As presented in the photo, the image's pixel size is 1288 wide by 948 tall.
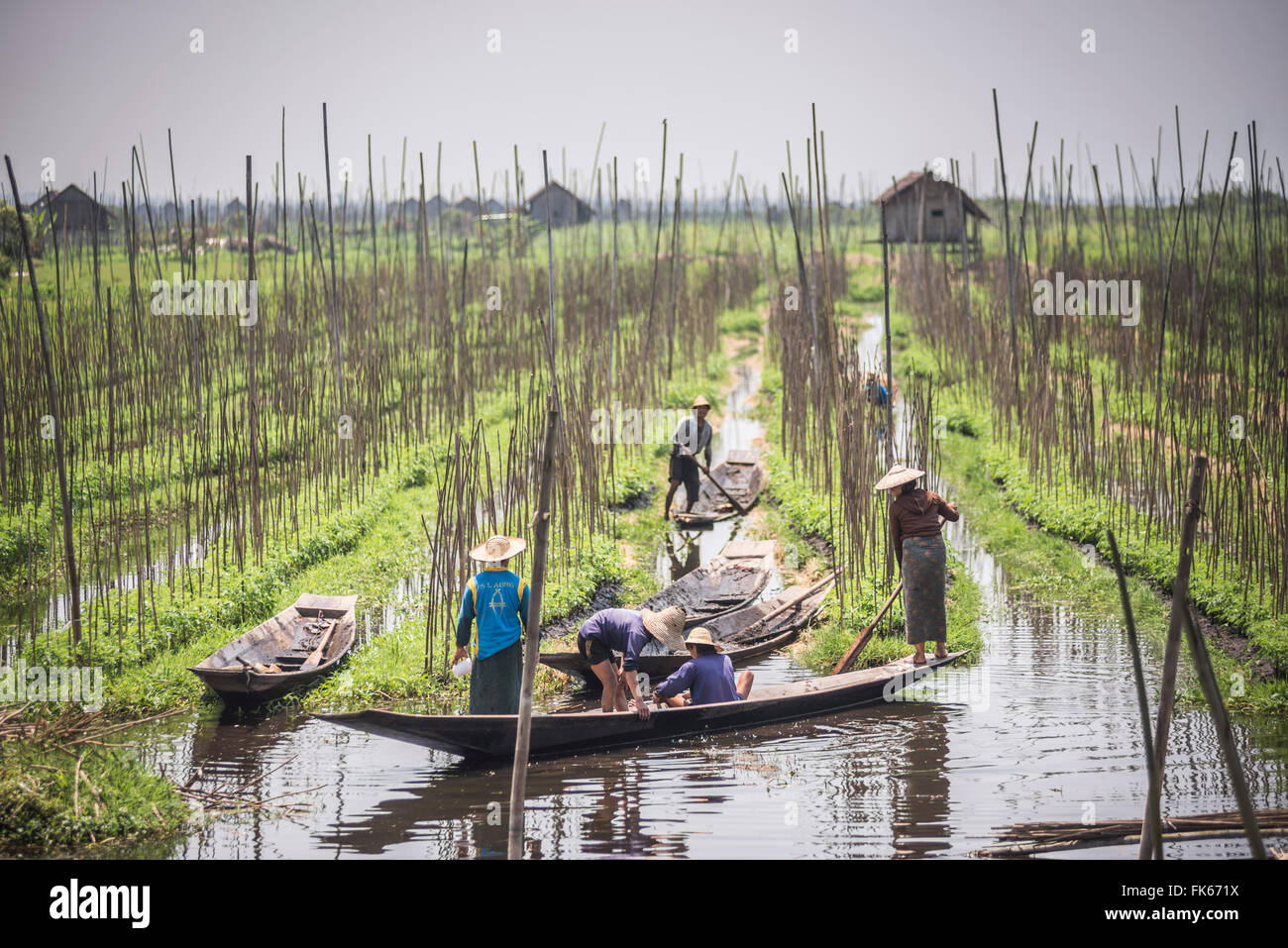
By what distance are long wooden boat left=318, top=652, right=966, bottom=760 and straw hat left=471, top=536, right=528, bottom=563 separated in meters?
0.85

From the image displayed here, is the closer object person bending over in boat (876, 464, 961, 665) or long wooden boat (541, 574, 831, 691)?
person bending over in boat (876, 464, 961, 665)

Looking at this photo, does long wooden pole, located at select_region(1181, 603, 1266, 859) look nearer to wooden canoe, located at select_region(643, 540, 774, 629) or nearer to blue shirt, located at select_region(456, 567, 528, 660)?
blue shirt, located at select_region(456, 567, 528, 660)

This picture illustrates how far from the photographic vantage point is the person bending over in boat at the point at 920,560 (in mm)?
6359

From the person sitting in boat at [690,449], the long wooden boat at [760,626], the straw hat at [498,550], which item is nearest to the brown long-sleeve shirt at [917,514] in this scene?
the long wooden boat at [760,626]

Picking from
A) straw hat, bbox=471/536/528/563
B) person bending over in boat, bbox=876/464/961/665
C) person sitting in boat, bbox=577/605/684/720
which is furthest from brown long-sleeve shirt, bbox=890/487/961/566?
straw hat, bbox=471/536/528/563

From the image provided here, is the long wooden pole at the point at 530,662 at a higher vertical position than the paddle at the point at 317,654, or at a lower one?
higher

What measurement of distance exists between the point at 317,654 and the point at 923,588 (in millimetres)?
3841

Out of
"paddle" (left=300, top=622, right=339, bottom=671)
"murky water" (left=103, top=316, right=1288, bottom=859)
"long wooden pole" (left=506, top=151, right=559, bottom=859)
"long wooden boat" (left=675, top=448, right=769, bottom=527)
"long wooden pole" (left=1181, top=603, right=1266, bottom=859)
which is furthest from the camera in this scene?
"long wooden boat" (left=675, top=448, right=769, bottom=527)

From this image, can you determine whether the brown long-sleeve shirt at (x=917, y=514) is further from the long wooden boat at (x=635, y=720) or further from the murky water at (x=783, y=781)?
the murky water at (x=783, y=781)

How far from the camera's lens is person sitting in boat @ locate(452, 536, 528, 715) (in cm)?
552

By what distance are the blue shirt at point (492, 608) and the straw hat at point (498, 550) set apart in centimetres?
7

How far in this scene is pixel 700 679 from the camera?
5.79m

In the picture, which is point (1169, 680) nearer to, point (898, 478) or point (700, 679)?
point (700, 679)
